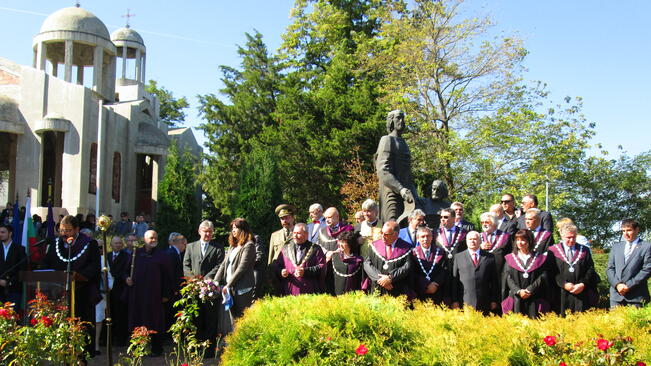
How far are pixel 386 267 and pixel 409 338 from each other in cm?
271

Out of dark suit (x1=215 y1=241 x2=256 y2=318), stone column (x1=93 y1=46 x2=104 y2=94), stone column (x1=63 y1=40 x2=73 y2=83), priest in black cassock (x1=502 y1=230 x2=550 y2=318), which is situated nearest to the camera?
priest in black cassock (x1=502 y1=230 x2=550 y2=318)

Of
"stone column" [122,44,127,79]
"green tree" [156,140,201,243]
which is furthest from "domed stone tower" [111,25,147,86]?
"green tree" [156,140,201,243]

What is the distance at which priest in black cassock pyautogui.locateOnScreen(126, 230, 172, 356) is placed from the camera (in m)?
9.34

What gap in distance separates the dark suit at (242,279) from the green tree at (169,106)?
171 ft

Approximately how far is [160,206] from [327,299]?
65.5 feet

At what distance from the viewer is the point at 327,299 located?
5.47 meters

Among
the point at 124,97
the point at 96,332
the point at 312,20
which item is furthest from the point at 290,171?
the point at 96,332

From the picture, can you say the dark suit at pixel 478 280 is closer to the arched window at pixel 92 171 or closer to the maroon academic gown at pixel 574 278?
the maroon academic gown at pixel 574 278

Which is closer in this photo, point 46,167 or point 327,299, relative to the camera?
point 327,299

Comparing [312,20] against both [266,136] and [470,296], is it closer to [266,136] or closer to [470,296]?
[266,136]

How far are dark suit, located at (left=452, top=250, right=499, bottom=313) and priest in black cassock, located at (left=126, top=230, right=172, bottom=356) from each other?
4.51 metres

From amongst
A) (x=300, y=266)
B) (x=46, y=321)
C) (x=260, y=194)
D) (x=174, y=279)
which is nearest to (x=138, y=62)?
(x=260, y=194)

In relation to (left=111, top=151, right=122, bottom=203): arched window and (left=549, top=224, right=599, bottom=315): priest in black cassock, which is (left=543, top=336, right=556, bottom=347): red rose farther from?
(left=111, top=151, right=122, bottom=203): arched window

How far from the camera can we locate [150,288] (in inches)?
369
